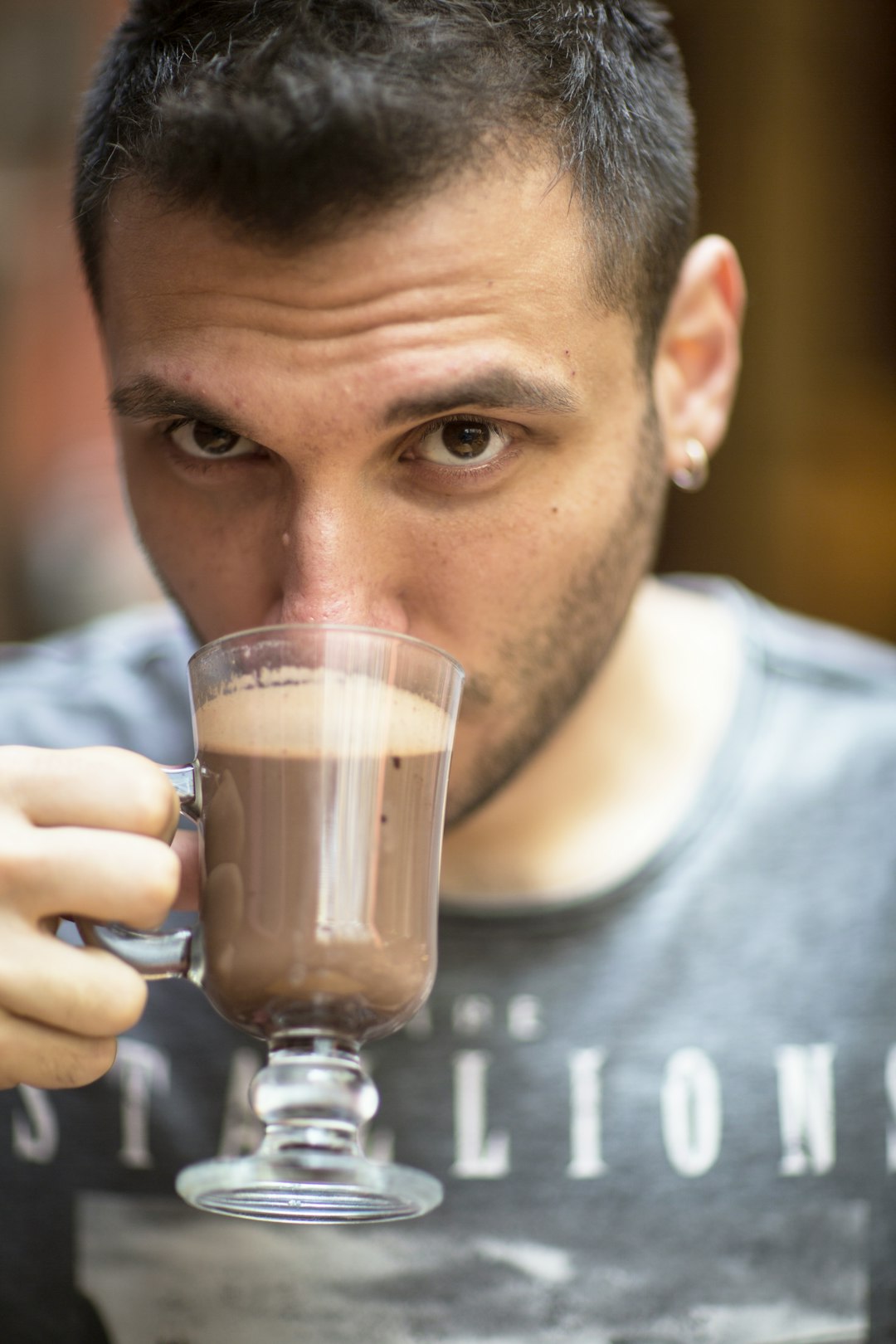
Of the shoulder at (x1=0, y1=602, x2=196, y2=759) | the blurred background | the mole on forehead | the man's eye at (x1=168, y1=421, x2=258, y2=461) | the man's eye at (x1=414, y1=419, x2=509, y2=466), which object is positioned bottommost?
the mole on forehead

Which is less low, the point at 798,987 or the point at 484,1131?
the point at 798,987

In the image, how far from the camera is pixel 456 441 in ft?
4.43

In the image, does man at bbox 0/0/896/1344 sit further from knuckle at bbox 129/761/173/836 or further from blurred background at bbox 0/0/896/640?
blurred background at bbox 0/0/896/640

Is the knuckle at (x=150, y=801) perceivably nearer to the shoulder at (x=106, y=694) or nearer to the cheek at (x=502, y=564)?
the cheek at (x=502, y=564)

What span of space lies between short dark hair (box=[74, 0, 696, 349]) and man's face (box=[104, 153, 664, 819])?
0.03m

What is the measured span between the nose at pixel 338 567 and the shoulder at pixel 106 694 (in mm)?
636

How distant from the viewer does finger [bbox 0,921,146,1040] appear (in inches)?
39.9

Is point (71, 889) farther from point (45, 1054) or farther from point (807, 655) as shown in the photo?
point (807, 655)

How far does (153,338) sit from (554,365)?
38cm

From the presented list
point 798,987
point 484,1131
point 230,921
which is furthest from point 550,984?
point 230,921

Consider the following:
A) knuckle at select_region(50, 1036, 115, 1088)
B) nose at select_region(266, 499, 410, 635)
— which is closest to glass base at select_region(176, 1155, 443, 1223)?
knuckle at select_region(50, 1036, 115, 1088)

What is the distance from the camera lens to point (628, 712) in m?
1.94

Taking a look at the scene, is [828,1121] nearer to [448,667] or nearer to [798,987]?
[798,987]

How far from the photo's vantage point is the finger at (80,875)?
1013 mm
